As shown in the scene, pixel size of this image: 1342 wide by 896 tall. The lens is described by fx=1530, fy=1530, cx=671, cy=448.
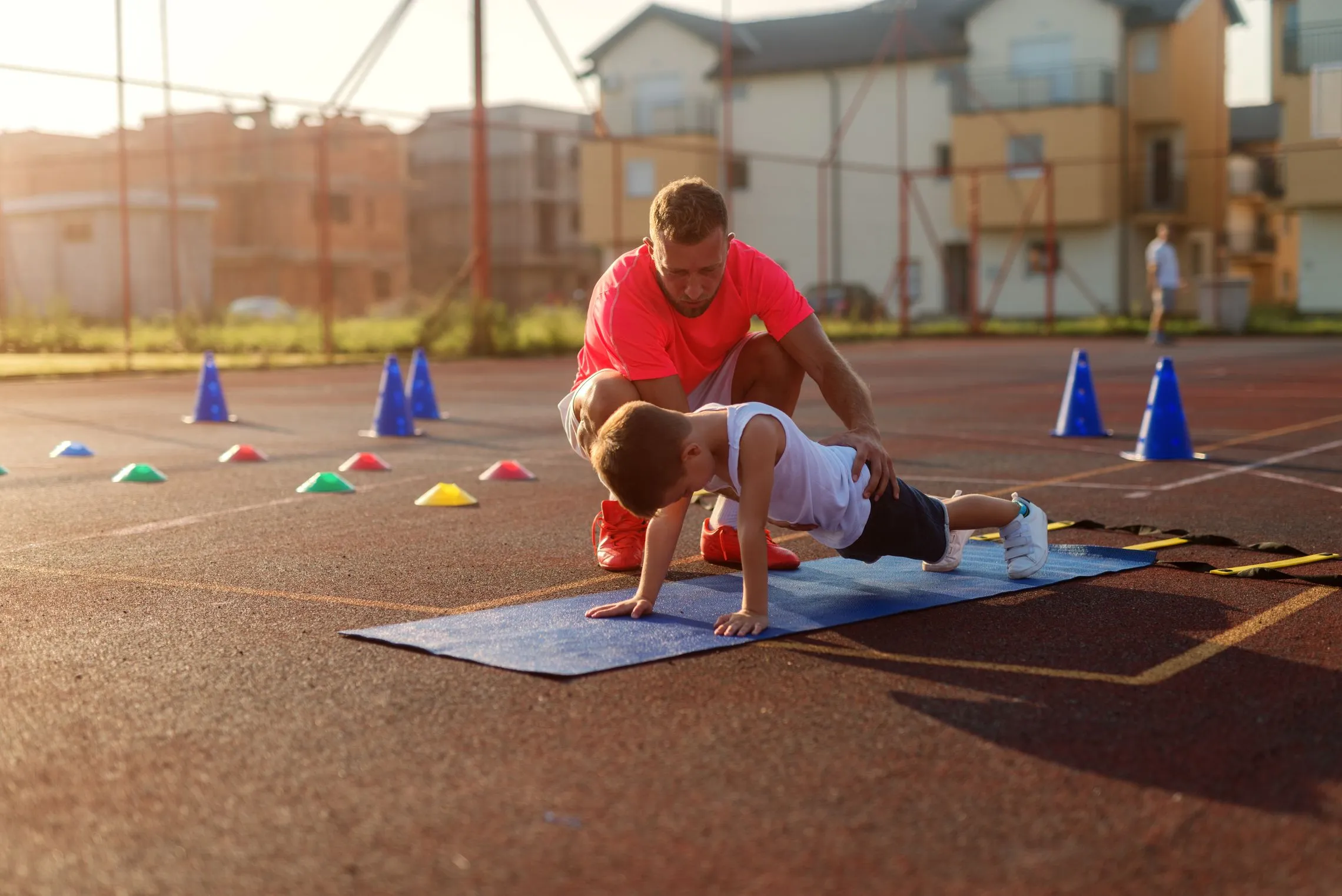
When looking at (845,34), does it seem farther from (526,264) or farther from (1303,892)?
(1303,892)

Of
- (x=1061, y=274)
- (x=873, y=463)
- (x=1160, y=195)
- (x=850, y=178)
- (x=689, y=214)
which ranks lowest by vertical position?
(x=873, y=463)

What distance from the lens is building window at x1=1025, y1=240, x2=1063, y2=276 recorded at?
4212cm

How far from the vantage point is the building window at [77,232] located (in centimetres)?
4591

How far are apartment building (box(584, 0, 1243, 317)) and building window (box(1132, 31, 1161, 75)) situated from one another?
46mm

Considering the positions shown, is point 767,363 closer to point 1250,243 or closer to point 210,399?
point 210,399

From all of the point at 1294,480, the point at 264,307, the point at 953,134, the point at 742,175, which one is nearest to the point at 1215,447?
the point at 1294,480

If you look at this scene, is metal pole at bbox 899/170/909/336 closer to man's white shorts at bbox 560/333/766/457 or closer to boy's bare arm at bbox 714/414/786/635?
man's white shorts at bbox 560/333/766/457

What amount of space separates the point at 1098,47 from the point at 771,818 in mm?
41281

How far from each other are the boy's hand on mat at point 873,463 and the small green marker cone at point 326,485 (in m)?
3.78

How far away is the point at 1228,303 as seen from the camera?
31703 millimetres

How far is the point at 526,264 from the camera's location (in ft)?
207

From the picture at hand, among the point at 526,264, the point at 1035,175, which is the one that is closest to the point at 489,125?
the point at 1035,175

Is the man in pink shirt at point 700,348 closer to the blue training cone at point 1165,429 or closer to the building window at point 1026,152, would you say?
the blue training cone at point 1165,429

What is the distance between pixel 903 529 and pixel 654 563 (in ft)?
2.69
